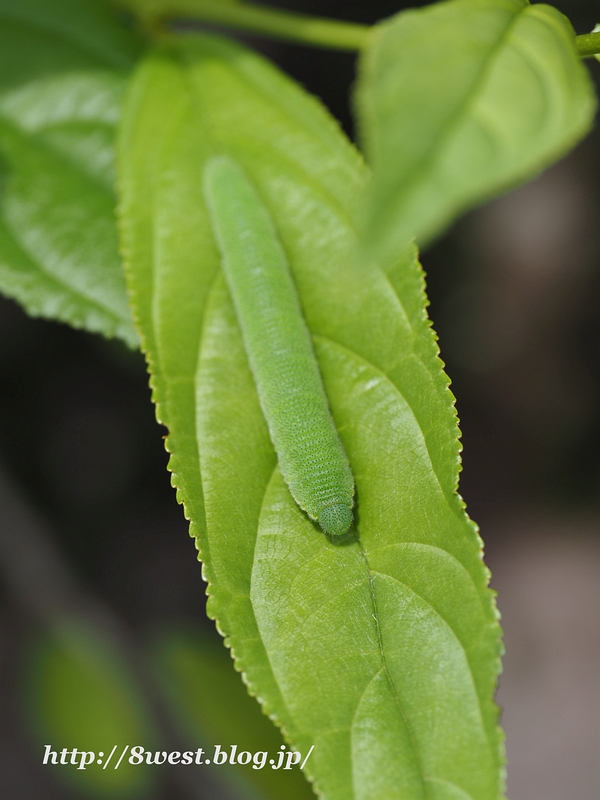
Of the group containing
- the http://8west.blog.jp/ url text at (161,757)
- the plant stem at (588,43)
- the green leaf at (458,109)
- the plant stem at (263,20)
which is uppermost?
the plant stem at (263,20)

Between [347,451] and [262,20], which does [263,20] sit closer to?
[262,20]

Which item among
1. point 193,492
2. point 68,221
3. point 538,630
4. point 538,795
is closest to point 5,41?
point 68,221

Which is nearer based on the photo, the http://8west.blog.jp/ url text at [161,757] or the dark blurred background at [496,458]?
the http://8west.blog.jp/ url text at [161,757]

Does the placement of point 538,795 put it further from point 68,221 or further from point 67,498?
point 68,221

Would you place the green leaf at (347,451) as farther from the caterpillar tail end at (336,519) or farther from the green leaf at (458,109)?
the green leaf at (458,109)

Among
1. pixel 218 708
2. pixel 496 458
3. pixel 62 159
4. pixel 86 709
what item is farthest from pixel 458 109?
pixel 496 458

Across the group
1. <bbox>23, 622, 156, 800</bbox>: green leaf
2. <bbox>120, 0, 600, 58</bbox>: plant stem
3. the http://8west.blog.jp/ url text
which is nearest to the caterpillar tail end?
<bbox>120, 0, 600, 58</bbox>: plant stem

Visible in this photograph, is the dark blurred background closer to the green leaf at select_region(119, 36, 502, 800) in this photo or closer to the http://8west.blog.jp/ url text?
the http://8west.blog.jp/ url text

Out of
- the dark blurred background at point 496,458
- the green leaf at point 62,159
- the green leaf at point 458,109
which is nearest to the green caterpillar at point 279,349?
the green leaf at point 62,159
